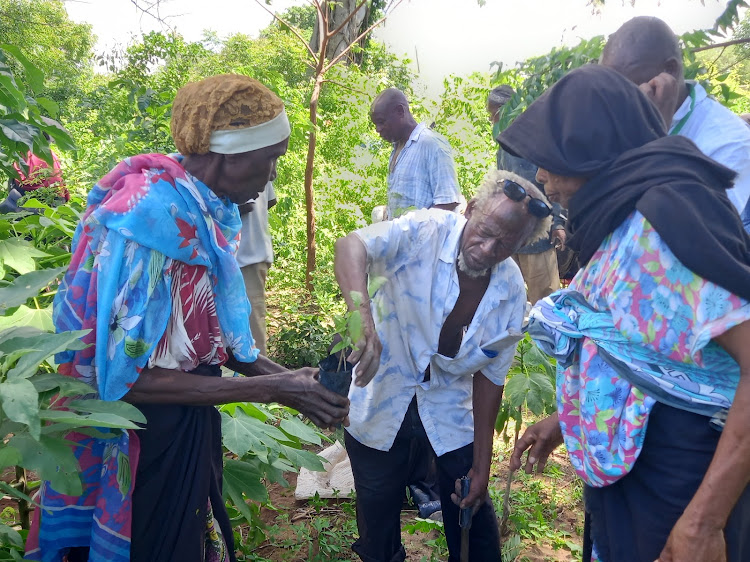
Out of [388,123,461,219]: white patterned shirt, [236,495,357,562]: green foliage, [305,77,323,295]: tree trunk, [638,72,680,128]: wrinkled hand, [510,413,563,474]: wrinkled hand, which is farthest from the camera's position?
[305,77,323,295]: tree trunk

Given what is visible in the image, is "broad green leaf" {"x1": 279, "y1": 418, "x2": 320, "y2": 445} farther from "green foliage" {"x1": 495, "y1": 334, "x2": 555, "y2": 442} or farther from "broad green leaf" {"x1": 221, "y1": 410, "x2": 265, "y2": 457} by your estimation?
"green foliage" {"x1": 495, "y1": 334, "x2": 555, "y2": 442}

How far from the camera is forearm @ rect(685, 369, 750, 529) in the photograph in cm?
126

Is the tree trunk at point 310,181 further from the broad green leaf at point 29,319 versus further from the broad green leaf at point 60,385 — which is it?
the broad green leaf at point 60,385

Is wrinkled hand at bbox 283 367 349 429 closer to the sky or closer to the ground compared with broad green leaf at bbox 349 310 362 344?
closer to the ground

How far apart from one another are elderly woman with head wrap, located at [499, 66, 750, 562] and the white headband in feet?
2.22

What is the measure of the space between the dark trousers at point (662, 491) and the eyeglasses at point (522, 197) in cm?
93

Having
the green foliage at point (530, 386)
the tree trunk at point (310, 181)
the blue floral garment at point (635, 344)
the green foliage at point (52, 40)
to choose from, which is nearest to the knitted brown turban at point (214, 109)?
the blue floral garment at point (635, 344)

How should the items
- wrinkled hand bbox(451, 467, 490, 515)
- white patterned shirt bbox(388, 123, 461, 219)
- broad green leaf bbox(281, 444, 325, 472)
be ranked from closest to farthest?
wrinkled hand bbox(451, 467, 490, 515), broad green leaf bbox(281, 444, 325, 472), white patterned shirt bbox(388, 123, 461, 219)

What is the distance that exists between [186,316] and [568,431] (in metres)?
1.09

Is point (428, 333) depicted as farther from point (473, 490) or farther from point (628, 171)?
point (628, 171)

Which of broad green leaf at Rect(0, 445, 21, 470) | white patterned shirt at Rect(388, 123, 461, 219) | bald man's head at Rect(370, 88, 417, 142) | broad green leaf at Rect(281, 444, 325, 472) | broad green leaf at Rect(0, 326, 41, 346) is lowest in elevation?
broad green leaf at Rect(281, 444, 325, 472)

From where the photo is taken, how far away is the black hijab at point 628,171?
127cm

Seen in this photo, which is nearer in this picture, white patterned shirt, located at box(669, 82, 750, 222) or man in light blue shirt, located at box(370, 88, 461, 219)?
white patterned shirt, located at box(669, 82, 750, 222)

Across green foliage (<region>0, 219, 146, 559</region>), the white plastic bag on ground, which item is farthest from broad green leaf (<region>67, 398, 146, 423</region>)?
the white plastic bag on ground
